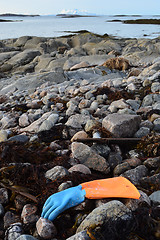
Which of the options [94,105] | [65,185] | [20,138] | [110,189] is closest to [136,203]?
[110,189]

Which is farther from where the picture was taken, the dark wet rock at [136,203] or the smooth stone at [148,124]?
the smooth stone at [148,124]

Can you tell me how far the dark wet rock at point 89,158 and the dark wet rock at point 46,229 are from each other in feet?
3.59

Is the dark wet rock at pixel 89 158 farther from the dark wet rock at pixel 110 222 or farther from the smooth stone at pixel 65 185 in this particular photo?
the dark wet rock at pixel 110 222

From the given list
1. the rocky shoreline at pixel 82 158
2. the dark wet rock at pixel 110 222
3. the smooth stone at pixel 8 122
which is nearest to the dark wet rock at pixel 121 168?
the rocky shoreline at pixel 82 158

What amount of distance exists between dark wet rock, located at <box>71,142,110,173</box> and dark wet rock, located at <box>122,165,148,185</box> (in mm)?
290

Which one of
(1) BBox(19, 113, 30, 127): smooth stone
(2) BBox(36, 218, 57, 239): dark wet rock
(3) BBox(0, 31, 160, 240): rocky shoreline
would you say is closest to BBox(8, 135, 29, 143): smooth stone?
(3) BBox(0, 31, 160, 240): rocky shoreline

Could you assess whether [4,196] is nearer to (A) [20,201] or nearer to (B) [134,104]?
(A) [20,201]

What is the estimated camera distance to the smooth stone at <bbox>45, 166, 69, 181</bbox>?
2538 mm

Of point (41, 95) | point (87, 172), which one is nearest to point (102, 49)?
point (41, 95)

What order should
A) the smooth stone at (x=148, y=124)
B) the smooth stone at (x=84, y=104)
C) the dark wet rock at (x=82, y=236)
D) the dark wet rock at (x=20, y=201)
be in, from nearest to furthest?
the dark wet rock at (x=82, y=236)
the dark wet rock at (x=20, y=201)
the smooth stone at (x=148, y=124)
the smooth stone at (x=84, y=104)

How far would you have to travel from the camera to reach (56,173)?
2.58 meters

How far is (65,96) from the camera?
6.09m

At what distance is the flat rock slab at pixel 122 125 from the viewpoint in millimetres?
3484

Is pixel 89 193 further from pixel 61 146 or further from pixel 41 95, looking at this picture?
pixel 41 95
